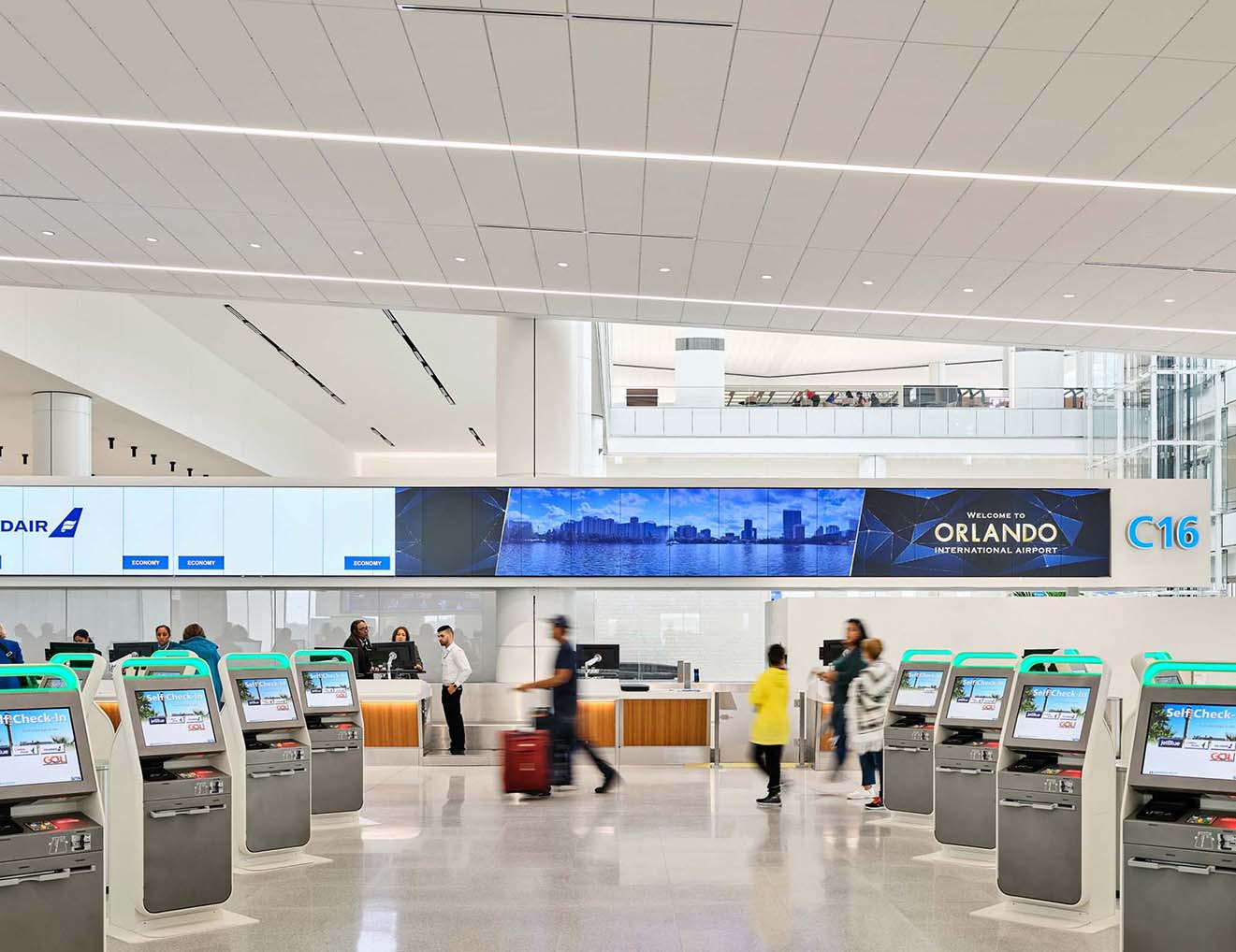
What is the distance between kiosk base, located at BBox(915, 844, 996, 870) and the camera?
28.1ft

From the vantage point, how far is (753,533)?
1770 cm

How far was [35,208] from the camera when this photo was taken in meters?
11.6

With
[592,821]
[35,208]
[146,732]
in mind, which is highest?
[35,208]

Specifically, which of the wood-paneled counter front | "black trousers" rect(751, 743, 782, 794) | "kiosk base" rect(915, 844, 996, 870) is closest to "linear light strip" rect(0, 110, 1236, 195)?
"kiosk base" rect(915, 844, 996, 870)

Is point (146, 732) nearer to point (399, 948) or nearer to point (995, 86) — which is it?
point (399, 948)

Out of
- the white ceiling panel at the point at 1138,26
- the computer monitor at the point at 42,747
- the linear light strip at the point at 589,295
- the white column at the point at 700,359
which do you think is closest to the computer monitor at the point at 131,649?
the linear light strip at the point at 589,295

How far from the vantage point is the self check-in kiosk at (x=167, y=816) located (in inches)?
259

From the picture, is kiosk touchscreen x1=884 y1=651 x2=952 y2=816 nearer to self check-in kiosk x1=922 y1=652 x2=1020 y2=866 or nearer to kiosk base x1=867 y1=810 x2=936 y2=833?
kiosk base x1=867 y1=810 x2=936 y2=833

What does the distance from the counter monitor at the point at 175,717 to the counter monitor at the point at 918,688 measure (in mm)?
5920

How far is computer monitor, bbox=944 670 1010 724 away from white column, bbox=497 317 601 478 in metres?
9.48

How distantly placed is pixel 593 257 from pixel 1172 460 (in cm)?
1725

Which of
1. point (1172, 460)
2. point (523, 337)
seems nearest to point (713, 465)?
point (1172, 460)

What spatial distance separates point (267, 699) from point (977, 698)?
490cm

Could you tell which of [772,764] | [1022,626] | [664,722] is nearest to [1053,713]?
[772,764]
